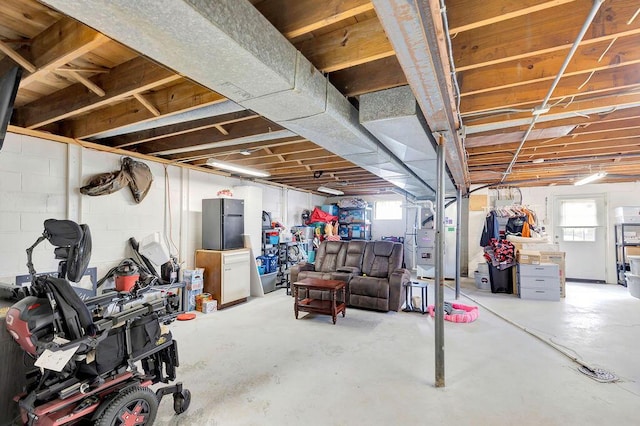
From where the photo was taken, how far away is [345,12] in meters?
1.38

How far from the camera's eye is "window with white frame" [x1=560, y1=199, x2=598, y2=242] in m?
6.68

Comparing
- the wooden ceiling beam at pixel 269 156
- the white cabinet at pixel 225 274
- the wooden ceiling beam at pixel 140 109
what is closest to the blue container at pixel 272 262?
the white cabinet at pixel 225 274

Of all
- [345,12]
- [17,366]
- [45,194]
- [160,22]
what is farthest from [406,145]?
[45,194]

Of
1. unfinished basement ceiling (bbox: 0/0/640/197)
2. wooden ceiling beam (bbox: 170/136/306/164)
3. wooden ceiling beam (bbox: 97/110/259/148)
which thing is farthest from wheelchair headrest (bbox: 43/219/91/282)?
wooden ceiling beam (bbox: 170/136/306/164)

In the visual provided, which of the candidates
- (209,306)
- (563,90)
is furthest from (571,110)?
(209,306)

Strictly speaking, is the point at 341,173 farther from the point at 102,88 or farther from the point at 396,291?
the point at 102,88

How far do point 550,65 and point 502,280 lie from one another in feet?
15.9

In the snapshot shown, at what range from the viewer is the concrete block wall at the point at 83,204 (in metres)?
2.95

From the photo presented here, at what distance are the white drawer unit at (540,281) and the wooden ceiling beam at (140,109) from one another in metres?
5.74

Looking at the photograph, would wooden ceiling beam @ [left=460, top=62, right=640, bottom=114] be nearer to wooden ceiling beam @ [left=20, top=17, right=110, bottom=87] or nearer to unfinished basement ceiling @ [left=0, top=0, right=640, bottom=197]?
unfinished basement ceiling @ [left=0, top=0, right=640, bottom=197]

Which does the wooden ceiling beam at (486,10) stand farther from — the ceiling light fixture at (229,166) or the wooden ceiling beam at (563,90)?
the ceiling light fixture at (229,166)

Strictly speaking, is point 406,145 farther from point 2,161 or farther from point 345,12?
point 2,161

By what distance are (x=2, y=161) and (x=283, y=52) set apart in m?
3.26

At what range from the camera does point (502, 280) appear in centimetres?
575
